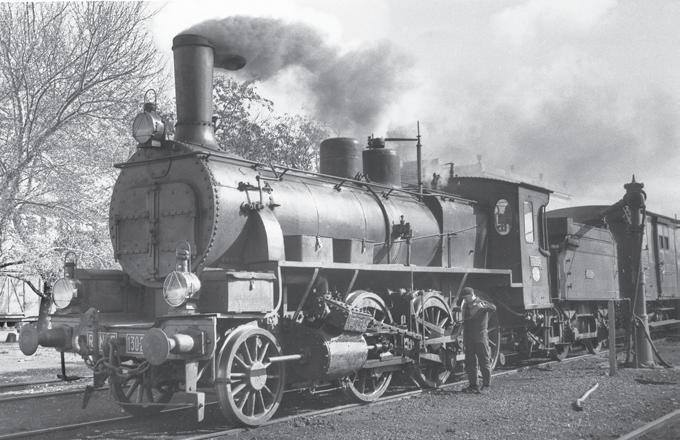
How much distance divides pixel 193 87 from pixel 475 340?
5067mm

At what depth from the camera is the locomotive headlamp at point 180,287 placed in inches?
245

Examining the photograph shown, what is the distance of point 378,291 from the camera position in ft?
30.5

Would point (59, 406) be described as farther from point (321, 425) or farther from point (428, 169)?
point (428, 169)

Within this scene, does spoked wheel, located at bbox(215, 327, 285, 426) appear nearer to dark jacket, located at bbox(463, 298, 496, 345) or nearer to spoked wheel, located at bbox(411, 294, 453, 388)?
spoked wheel, located at bbox(411, 294, 453, 388)

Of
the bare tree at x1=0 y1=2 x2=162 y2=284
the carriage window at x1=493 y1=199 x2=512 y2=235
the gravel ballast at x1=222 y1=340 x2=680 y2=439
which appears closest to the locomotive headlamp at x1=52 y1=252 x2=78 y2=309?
the gravel ballast at x1=222 y1=340 x2=680 y2=439

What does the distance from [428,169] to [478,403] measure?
5.72 m

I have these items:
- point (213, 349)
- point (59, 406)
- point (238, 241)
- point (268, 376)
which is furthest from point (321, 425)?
point (59, 406)

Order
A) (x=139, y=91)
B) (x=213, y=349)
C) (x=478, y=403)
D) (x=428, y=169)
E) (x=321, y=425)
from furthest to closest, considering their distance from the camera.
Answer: (x=139, y=91), (x=428, y=169), (x=478, y=403), (x=321, y=425), (x=213, y=349)

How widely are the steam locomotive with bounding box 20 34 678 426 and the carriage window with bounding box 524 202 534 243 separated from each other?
4.68 ft

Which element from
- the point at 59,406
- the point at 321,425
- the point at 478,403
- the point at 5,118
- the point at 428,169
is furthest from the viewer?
the point at 5,118

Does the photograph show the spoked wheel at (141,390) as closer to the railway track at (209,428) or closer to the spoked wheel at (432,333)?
the railway track at (209,428)

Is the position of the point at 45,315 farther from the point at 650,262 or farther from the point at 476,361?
the point at 650,262

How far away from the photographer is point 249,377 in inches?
265

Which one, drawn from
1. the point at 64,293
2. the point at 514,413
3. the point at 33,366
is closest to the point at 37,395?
the point at 64,293
